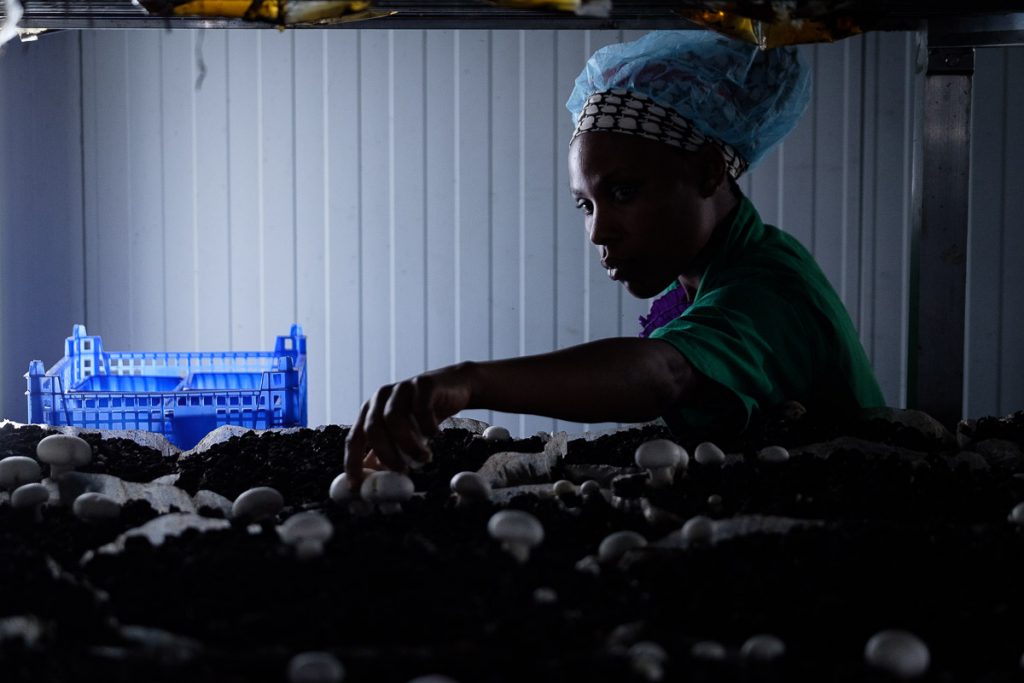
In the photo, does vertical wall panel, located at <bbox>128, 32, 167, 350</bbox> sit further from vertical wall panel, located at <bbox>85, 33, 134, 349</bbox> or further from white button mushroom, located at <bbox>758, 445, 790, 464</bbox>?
white button mushroom, located at <bbox>758, 445, 790, 464</bbox>

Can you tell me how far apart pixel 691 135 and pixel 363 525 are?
2.64 ft

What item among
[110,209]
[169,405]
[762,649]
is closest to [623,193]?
[762,649]

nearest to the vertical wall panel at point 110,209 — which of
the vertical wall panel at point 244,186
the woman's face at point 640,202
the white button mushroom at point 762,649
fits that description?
the vertical wall panel at point 244,186

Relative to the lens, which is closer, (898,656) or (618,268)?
(898,656)

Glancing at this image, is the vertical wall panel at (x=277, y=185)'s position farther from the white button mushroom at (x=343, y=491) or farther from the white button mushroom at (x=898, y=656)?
the white button mushroom at (x=898, y=656)

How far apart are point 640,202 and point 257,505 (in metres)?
0.70

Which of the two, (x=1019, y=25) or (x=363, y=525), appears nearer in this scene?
(x=363, y=525)

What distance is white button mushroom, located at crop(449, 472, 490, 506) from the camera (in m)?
0.97

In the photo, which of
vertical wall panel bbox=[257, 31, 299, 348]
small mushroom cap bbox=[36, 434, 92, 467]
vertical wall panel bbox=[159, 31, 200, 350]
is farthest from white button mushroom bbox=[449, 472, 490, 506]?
vertical wall panel bbox=[159, 31, 200, 350]

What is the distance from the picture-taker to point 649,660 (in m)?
0.56

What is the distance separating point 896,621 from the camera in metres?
0.68

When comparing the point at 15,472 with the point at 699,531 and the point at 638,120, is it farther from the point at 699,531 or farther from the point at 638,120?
the point at 638,120

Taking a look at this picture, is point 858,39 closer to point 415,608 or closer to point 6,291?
point 6,291

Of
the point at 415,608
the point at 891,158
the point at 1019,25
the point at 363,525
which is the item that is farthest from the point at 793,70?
the point at 891,158
